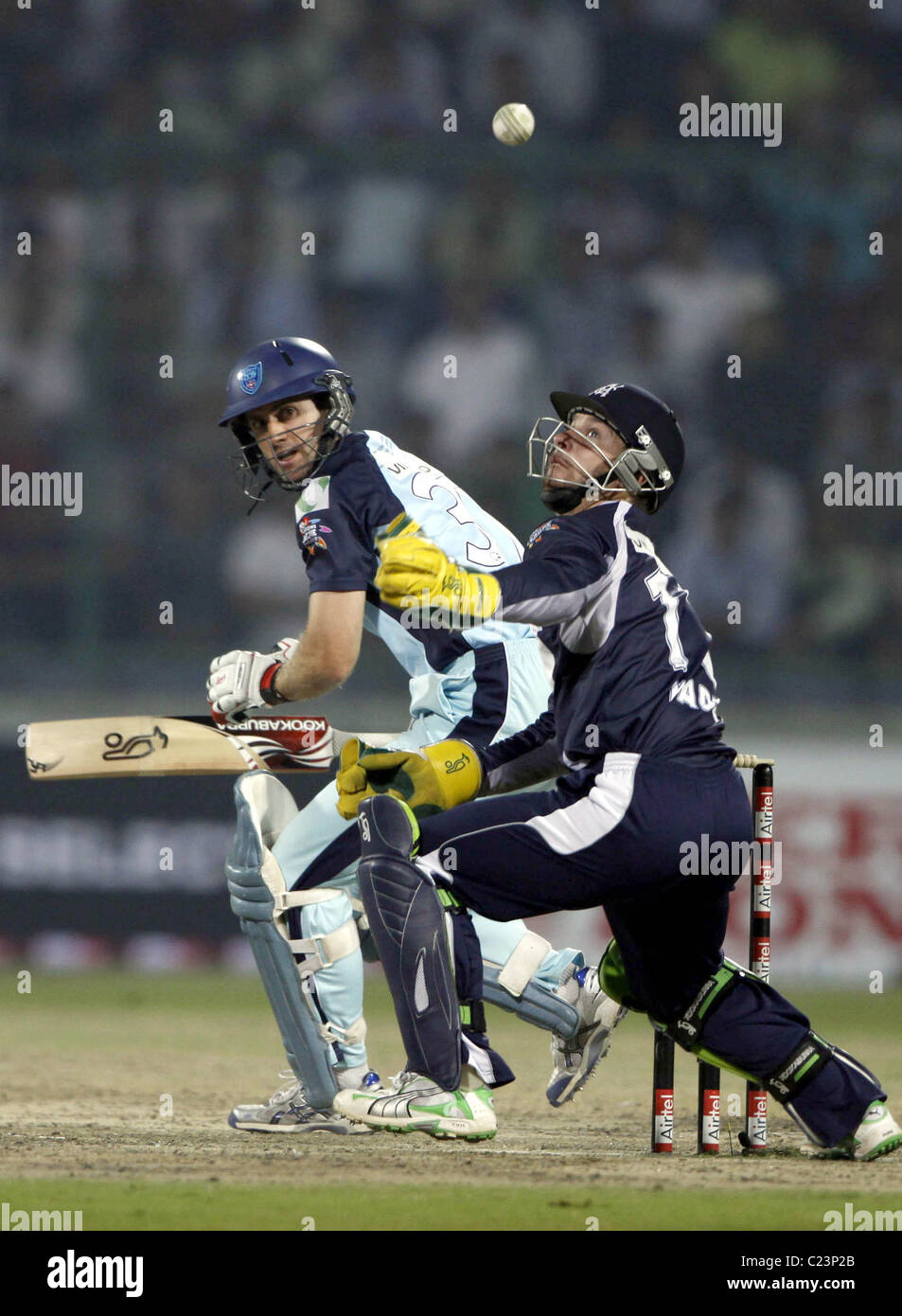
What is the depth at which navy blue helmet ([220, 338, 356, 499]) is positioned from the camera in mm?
4531

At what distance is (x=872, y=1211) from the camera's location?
3.40 metres

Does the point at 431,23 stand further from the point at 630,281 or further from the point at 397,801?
the point at 397,801

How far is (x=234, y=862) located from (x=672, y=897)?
45.3 inches

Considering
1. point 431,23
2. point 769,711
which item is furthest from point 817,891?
point 431,23

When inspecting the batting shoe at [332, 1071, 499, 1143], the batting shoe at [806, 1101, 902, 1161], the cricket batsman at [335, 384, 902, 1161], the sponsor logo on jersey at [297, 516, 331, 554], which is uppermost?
the sponsor logo on jersey at [297, 516, 331, 554]

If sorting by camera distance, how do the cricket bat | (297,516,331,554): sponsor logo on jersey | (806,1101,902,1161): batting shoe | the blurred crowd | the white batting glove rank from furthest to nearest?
the blurred crowd, the cricket bat, the white batting glove, (297,516,331,554): sponsor logo on jersey, (806,1101,902,1161): batting shoe

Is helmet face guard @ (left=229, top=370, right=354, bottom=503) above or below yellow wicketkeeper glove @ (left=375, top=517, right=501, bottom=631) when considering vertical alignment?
above

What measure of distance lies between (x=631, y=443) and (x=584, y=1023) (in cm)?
159

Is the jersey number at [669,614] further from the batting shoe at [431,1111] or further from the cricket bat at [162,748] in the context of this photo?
the cricket bat at [162,748]

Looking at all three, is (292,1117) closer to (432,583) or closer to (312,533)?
(312,533)

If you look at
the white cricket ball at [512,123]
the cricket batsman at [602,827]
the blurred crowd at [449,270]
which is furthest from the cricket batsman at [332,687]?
the blurred crowd at [449,270]

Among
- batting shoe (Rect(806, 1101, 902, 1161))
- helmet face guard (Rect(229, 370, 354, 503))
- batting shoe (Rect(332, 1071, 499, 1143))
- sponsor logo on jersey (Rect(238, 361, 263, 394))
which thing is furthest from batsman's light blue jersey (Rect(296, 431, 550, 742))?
batting shoe (Rect(806, 1101, 902, 1161))

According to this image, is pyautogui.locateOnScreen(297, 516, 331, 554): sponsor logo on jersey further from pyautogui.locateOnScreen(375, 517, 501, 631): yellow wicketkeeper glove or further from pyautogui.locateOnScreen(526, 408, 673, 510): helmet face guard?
pyautogui.locateOnScreen(375, 517, 501, 631): yellow wicketkeeper glove

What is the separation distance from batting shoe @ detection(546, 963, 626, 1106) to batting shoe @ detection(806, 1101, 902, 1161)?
789 millimetres
